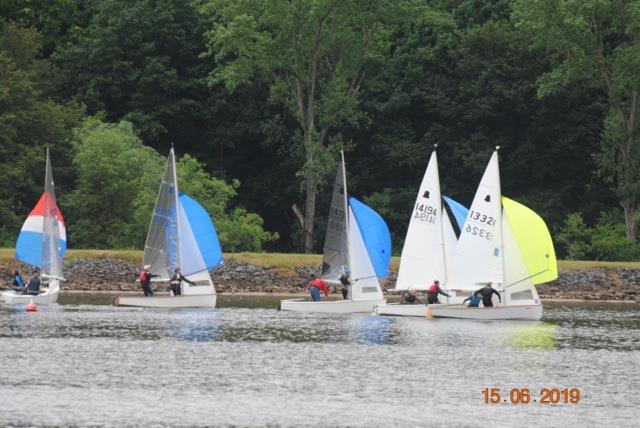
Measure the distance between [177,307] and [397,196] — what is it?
35644 mm

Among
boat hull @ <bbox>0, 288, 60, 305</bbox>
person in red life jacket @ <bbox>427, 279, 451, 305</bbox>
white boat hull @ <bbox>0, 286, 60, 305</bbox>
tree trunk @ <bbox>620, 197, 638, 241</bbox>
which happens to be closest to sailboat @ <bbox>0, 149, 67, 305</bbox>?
white boat hull @ <bbox>0, 286, 60, 305</bbox>

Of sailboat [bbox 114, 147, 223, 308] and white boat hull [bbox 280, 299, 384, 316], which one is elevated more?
sailboat [bbox 114, 147, 223, 308]

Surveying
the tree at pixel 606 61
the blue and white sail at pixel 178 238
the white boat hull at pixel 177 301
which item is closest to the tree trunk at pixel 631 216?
the tree at pixel 606 61

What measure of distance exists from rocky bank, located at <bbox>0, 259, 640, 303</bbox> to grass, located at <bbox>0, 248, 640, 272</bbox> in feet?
1.20

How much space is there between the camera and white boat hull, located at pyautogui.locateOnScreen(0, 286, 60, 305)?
222 feet

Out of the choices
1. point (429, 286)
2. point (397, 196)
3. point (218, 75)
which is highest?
point (218, 75)

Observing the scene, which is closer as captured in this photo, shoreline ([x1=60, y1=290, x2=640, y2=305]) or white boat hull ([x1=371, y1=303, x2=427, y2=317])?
white boat hull ([x1=371, y1=303, x2=427, y2=317])

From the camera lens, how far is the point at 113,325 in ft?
187

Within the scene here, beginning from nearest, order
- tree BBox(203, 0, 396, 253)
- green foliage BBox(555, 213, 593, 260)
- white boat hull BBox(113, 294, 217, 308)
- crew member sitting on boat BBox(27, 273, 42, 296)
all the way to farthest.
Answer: white boat hull BBox(113, 294, 217, 308) < crew member sitting on boat BBox(27, 273, 42, 296) < green foliage BBox(555, 213, 593, 260) < tree BBox(203, 0, 396, 253)

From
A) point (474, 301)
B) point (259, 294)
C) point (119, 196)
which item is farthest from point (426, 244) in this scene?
point (119, 196)

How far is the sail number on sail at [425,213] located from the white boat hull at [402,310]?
4.10 metres

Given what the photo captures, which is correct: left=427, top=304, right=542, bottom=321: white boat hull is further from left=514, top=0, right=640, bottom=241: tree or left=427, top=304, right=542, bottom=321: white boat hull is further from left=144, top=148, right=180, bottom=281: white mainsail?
left=514, top=0, right=640, bottom=241: tree

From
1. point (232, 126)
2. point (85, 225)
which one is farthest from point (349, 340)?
point (232, 126)

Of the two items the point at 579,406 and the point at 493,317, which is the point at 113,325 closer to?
the point at 493,317
